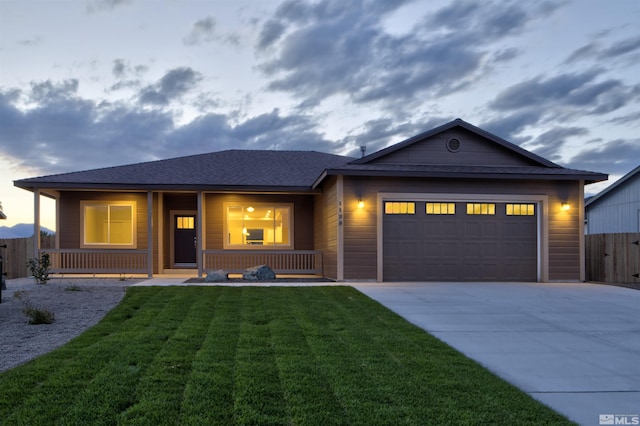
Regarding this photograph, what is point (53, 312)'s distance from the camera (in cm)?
826

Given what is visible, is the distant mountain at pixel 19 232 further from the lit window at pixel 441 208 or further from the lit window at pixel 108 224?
the lit window at pixel 441 208

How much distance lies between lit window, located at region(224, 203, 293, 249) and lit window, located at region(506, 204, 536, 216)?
7.00 meters

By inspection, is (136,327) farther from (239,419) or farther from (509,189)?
(509,189)

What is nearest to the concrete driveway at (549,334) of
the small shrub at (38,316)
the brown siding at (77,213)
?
the small shrub at (38,316)

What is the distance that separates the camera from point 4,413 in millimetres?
3568

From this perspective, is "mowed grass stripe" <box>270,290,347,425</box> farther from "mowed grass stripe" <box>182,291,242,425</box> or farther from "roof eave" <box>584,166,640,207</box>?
"roof eave" <box>584,166,640,207</box>

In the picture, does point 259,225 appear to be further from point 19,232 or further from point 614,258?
point 19,232

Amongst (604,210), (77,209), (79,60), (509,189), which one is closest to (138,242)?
(77,209)

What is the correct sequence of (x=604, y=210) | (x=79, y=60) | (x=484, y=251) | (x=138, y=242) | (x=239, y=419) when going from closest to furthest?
(x=239, y=419), (x=484, y=251), (x=79, y=60), (x=138, y=242), (x=604, y=210)

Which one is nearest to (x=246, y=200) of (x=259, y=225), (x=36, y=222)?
(x=259, y=225)

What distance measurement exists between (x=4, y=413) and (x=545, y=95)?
20.1 meters

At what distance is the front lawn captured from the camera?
356 centimetres

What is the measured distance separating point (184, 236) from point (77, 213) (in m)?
3.53

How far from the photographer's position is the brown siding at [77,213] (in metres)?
16.5
